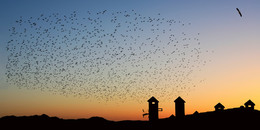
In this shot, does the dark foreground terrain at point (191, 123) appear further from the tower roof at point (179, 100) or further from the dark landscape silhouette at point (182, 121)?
the tower roof at point (179, 100)

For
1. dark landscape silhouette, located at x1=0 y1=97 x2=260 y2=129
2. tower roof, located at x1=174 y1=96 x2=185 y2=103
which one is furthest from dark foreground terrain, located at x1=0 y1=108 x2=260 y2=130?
tower roof, located at x1=174 y1=96 x2=185 y2=103

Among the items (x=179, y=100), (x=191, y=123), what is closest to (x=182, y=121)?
(x=191, y=123)

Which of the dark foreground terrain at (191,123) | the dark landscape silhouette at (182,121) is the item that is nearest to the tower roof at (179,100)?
the dark landscape silhouette at (182,121)

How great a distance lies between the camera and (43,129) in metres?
22.0

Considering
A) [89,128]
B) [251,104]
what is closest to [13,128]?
[89,128]

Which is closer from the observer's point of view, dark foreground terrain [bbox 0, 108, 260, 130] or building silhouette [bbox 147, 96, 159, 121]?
dark foreground terrain [bbox 0, 108, 260, 130]

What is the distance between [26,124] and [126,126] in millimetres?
9408

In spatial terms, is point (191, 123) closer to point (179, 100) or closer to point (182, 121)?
point (182, 121)

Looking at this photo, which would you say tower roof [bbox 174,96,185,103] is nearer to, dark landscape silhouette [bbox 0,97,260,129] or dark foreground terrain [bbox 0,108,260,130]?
dark landscape silhouette [bbox 0,97,260,129]

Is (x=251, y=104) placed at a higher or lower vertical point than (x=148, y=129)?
higher

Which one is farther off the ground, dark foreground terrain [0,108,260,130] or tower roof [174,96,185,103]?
tower roof [174,96,185,103]

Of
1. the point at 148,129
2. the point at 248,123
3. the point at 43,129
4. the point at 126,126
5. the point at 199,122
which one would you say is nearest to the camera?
the point at 248,123

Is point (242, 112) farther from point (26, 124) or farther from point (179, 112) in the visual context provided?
point (26, 124)

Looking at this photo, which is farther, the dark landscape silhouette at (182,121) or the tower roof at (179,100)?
the tower roof at (179,100)
